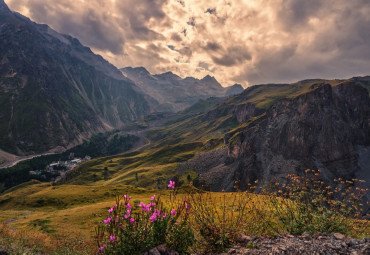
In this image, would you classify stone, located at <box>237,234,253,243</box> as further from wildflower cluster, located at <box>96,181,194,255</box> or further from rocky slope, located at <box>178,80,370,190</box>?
rocky slope, located at <box>178,80,370,190</box>

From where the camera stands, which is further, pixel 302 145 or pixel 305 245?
pixel 302 145

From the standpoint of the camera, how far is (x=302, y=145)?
13038 cm

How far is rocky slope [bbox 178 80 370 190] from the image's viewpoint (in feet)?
409

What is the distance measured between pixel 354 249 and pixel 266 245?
3.06m

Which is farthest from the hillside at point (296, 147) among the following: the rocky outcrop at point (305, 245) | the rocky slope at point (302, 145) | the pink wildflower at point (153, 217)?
the pink wildflower at point (153, 217)

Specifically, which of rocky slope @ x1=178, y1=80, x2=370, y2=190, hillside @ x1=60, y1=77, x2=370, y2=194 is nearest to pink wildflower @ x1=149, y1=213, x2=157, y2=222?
hillside @ x1=60, y1=77, x2=370, y2=194

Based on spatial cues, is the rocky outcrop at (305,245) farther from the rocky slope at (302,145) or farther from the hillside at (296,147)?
the rocky slope at (302,145)

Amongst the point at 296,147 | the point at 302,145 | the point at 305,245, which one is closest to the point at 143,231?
the point at 305,245

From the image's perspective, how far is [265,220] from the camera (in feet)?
39.3

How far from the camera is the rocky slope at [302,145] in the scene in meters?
125

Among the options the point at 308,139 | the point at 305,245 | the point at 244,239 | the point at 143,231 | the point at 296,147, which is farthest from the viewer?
the point at 308,139

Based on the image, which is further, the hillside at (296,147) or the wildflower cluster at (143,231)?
the hillside at (296,147)

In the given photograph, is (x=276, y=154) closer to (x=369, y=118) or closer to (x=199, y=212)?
(x=369, y=118)

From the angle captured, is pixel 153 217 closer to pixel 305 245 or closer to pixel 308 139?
pixel 305 245
